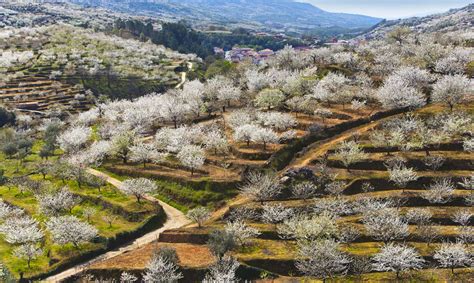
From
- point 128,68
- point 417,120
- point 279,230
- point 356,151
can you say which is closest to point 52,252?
point 279,230

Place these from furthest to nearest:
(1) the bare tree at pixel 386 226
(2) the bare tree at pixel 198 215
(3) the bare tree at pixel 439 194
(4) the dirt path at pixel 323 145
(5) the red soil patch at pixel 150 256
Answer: (4) the dirt path at pixel 323 145 < (2) the bare tree at pixel 198 215 < (3) the bare tree at pixel 439 194 < (5) the red soil patch at pixel 150 256 < (1) the bare tree at pixel 386 226

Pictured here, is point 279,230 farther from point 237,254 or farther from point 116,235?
point 116,235

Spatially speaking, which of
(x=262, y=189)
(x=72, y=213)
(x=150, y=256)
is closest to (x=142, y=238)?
(x=150, y=256)

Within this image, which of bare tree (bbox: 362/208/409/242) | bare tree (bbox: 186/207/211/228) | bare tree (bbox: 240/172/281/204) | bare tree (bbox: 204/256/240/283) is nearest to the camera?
bare tree (bbox: 204/256/240/283)

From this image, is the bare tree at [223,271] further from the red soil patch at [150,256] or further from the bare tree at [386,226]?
the bare tree at [386,226]

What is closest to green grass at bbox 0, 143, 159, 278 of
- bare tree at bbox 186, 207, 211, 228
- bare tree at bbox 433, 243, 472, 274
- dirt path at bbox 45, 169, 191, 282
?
dirt path at bbox 45, 169, 191, 282

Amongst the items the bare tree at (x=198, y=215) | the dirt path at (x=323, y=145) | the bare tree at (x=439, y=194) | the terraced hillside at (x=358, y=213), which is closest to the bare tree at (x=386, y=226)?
the terraced hillside at (x=358, y=213)

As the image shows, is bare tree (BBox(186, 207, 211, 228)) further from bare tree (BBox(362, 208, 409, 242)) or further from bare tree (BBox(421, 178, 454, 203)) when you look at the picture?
bare tree (BBox(421, 178, 454, 203))

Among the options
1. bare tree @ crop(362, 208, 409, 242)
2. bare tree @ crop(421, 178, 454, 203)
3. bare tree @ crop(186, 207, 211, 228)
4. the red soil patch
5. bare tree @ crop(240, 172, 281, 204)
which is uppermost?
bare tree @ crop(421, 178, 454, 203)

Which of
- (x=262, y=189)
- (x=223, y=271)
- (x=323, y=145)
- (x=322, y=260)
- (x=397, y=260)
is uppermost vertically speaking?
(x=323, y=145)

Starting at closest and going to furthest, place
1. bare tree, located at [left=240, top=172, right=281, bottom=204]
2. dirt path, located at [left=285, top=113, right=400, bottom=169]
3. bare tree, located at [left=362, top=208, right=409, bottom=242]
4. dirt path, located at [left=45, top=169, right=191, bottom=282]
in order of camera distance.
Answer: bare tree, located at [left=362, top=208, right=409, bottom=242]
dirt path, located at [left=45, top=169, right=191, bottom=282]
bare tree, located at [left=240, top=172, right=281, bottom=204]
dirt path, located at [left=285, top=113, right=400, bottom=169]

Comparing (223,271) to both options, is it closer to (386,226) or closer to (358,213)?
(386,226)
